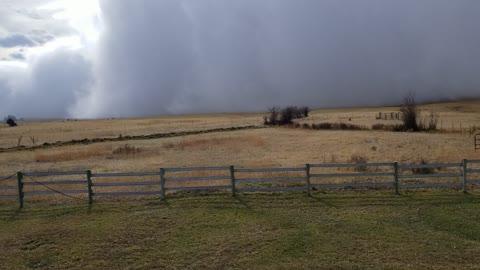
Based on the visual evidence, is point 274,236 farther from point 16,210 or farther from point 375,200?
point 16,210

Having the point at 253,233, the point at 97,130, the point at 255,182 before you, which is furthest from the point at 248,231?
the point at 97,130

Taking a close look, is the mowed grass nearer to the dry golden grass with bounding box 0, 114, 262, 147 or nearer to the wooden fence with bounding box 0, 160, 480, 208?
the wooden fence with bounding box 0, 160, 480, 208

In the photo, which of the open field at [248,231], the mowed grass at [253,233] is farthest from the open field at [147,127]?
the mowed grass at [253,233]

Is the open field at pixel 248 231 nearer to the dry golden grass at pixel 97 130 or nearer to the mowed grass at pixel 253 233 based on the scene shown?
the mowed grass at pixel 253 233

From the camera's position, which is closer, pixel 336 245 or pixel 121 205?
pixel 336 245

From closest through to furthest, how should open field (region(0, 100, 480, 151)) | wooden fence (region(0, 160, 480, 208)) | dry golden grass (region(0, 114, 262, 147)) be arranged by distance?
wooden fence (region(0, 160, 480, 208)), open field (region(0, 100, 480, 151)), dry golden grass (region(0, 114, 262, 147))

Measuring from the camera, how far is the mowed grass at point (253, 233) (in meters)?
9.04

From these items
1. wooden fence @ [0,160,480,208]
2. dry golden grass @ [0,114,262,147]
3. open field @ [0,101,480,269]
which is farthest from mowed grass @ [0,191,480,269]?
dry golden grass @ [0,114,262,147]

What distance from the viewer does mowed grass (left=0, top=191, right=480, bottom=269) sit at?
904 cm

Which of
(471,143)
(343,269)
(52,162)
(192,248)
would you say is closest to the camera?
(343,269)

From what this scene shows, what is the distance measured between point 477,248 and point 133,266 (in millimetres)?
7016

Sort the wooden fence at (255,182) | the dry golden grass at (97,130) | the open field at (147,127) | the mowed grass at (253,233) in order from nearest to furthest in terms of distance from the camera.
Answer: the mowed grass at (253,233), the wooden fence at (255,182), the open field at (147,127), the dry golden grass at (97,130)

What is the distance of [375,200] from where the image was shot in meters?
13.2

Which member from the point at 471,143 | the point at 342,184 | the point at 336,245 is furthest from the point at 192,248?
the point at 471,143
